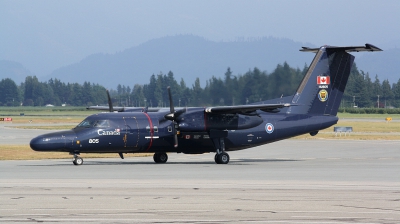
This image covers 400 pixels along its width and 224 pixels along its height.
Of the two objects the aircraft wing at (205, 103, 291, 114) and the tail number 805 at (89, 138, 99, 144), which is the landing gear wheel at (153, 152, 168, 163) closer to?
the aircraft wing at (205, 103, 291, 114)

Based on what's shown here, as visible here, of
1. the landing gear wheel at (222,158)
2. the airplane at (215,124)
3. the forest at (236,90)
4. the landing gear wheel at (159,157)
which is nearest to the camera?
the airplane at (215,124)

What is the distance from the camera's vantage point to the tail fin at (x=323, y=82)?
109 feet

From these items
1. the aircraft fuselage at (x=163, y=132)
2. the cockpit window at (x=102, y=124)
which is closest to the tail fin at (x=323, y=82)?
the aircraft fuselage at (x=163, y=132)

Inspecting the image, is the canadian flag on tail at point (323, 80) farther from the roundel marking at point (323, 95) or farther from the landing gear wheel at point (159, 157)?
the landing gear wheel at point (159, 157)

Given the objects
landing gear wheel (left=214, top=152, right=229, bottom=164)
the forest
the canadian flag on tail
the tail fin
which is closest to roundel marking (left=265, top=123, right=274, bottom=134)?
the tail fin

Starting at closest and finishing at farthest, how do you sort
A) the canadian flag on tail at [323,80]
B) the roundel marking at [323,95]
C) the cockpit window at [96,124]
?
the cockpit window at [96,124], the roundel marking at [323,95], the canadian flag on tail at [323,80]

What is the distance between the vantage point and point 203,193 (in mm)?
18406

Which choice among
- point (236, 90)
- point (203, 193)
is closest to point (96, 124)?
A: point (203, 193)

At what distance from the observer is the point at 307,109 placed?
33.2m

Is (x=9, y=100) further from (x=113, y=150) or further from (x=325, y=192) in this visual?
(x=325, y=192)

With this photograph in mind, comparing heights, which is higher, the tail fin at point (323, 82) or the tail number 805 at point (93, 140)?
the tail fin at point (323, 82)

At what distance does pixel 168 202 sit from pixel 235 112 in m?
14.4

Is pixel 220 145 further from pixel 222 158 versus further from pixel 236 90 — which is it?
pixel 236 90

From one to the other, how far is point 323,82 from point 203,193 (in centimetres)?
→ 1679
